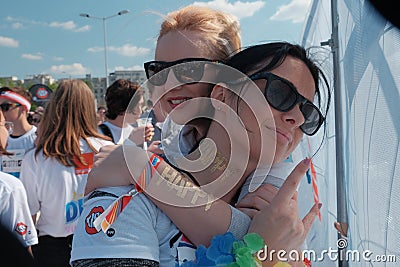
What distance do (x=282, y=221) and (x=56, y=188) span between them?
6.61 ft

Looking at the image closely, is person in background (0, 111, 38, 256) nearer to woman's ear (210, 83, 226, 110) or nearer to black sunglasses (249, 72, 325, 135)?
woman's ear (210, 83, 226, 110)

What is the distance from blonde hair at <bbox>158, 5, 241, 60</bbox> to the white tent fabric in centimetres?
39

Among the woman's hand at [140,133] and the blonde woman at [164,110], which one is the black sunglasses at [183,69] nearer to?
the blonde woman at [164,110]

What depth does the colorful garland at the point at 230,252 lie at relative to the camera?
0.84 metres

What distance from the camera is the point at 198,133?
1.18 m

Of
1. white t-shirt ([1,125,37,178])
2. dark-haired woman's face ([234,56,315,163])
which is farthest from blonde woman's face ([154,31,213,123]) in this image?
white t-shirt ([1,125,37,178])

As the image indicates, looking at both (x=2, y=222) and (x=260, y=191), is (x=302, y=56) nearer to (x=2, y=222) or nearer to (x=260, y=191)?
(x=260, y=191)

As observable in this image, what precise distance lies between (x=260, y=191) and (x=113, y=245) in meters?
0.36

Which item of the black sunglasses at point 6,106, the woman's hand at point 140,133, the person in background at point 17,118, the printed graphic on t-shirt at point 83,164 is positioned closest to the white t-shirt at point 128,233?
the woman's hand at point 140,133

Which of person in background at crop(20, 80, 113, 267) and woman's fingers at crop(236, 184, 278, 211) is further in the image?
person in background at crop(20, 80, 113, 267)

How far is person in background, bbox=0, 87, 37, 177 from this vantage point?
12.3ft

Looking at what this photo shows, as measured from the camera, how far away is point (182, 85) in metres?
1.12

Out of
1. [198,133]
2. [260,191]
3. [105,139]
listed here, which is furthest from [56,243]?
[260,191]
